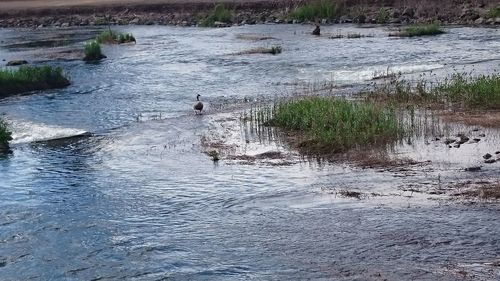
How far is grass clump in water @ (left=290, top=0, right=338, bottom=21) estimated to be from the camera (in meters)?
45.5

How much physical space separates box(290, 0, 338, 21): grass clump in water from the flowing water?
20196 millimetres

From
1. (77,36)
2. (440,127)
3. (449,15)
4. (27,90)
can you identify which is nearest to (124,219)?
(440,127)

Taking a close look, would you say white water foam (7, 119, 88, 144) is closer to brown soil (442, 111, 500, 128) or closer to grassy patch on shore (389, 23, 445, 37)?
brown soil (442, 111, 500, 128)

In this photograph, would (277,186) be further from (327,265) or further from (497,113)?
(497,113)

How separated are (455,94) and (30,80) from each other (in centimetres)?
1387

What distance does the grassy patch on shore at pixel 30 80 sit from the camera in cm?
2597

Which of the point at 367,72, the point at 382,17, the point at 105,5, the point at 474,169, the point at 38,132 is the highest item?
the point at 105,5

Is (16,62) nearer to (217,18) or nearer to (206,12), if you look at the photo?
(217,18)

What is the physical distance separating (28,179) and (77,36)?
32.2 metres

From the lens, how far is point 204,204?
13.0 m

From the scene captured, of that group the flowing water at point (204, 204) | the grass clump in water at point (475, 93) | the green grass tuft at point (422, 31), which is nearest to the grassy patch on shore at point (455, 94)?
the grass clump in water at point (475, 93)

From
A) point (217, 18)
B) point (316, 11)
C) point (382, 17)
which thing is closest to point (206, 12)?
point (217, 18)

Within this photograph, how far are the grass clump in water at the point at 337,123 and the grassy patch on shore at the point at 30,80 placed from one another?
10877 millimetres

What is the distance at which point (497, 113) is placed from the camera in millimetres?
17703
